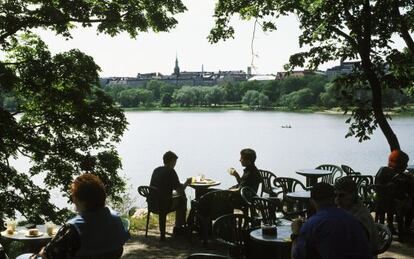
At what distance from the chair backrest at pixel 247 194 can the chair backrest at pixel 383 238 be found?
2246 millimetres

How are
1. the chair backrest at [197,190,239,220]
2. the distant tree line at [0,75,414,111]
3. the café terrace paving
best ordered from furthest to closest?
the distant tree line at [0,75,414,111], the chair backrest at [197,190,239,220], the café terrace paving

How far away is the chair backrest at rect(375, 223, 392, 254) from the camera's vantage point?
15.0ft

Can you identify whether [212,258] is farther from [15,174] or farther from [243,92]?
[243,92]

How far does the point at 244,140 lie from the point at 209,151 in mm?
10395

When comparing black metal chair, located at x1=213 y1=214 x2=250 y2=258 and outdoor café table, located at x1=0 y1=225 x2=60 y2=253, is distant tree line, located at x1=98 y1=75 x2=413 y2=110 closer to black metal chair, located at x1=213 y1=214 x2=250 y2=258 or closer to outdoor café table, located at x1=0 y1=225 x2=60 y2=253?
outdoor café table, located at x1=0 y1=225 x2=60 y2=253

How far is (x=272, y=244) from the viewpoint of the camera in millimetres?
4559

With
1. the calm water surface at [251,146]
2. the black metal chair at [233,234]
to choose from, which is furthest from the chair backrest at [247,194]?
the calm water surface at [251,146]

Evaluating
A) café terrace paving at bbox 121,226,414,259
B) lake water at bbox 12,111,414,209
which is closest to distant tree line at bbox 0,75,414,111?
lake water at bbox 12,111,414,209

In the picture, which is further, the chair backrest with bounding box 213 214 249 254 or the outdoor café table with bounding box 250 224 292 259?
the chair backrest with bounding box 213 214 249 254

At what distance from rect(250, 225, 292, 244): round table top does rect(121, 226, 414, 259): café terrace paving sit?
220 centimetres

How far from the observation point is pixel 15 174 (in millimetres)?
10953

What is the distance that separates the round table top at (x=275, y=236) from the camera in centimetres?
456

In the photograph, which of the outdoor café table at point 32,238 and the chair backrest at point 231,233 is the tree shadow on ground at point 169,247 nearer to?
the chair backrest at point 231,233

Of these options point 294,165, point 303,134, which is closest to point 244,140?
point 303,134
